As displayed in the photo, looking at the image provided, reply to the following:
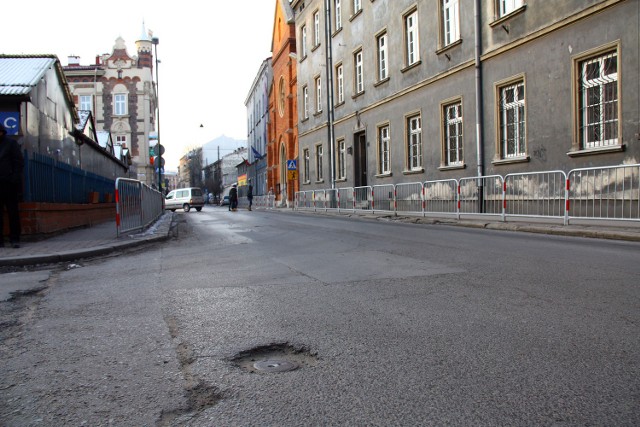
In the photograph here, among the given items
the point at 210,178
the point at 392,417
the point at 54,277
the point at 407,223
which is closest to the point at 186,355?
the point at 392,417

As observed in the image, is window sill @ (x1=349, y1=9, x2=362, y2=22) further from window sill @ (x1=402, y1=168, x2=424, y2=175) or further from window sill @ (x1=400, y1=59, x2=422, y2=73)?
window sill @ (x1=402, y1=168, x2=424, y2=175)

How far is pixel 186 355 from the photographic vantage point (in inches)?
128

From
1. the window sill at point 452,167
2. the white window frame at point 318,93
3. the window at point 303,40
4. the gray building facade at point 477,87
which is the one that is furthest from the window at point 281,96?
the window sill at point 452,167

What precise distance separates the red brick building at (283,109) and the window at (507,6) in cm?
1869

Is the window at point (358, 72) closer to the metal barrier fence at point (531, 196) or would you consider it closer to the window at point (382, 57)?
the window at point (382, 57)

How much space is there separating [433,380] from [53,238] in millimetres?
10003

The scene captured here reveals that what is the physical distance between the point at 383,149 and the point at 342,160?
5.04 metres

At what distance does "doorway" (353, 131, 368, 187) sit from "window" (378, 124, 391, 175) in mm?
2034

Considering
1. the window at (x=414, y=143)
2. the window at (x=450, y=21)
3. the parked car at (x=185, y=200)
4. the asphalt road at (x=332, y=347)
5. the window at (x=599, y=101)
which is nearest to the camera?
the asphalt road at (x=332, y=347)

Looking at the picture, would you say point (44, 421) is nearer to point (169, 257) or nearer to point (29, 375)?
point (29, 375)

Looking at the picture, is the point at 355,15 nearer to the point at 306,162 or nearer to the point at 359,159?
the point at 359,159

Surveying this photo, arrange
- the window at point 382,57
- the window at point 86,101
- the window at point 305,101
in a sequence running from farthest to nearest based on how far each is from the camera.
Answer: the window at point 86,101 → the window at point 305,101 → the window at point 382,57

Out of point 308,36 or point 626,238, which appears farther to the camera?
point 308,36

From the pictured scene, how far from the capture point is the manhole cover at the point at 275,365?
2.99 metres
